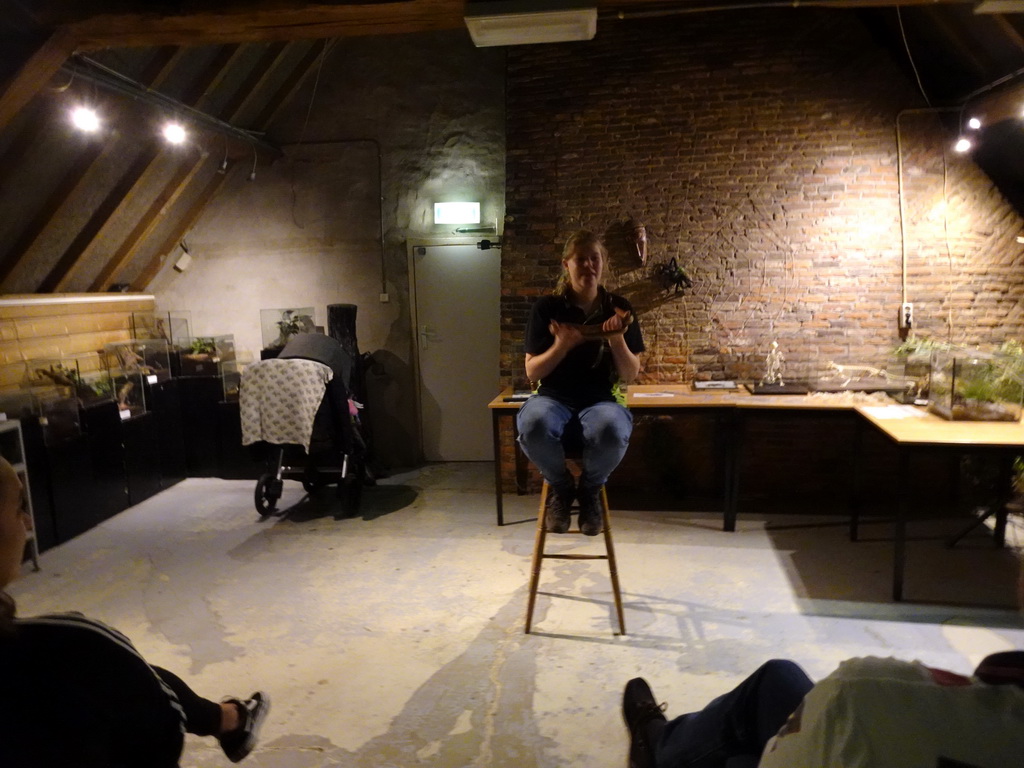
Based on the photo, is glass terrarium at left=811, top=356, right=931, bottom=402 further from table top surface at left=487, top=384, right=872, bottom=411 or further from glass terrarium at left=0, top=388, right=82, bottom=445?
glass terrarium at left=0, top=388, right=82, bottom=445

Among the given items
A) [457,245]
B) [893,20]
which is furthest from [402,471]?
[893,20]

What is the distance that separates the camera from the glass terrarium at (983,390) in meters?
3.62

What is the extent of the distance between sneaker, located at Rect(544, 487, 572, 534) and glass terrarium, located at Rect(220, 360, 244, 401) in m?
3.88

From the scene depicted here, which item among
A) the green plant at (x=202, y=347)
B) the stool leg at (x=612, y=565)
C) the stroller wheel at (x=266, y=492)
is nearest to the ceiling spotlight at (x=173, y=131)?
the green plant at (x=202, y=347)

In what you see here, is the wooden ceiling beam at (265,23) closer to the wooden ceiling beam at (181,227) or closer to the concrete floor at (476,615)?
the wooden ceiling beam at (181,227)

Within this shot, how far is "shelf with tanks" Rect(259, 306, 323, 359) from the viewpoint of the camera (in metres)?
6.15

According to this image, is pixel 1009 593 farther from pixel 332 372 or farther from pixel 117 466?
pixel 117 466

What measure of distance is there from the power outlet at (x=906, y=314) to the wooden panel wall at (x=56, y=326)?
21.1ft

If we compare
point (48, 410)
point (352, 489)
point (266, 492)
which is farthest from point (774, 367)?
point (48, 410)

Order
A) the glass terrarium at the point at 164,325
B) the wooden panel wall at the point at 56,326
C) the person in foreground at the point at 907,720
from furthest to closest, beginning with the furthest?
1. the glass terrarium at the point at 164,325
2. the wooden panel wall at the point at 56,326
3. the person in foreground at the point at 907,720

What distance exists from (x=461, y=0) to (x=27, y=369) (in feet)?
13.7

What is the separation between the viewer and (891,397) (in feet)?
15.1

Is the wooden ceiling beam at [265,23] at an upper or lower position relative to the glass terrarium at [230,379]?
upper

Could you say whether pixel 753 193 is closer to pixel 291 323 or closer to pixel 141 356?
pixel 291 323
